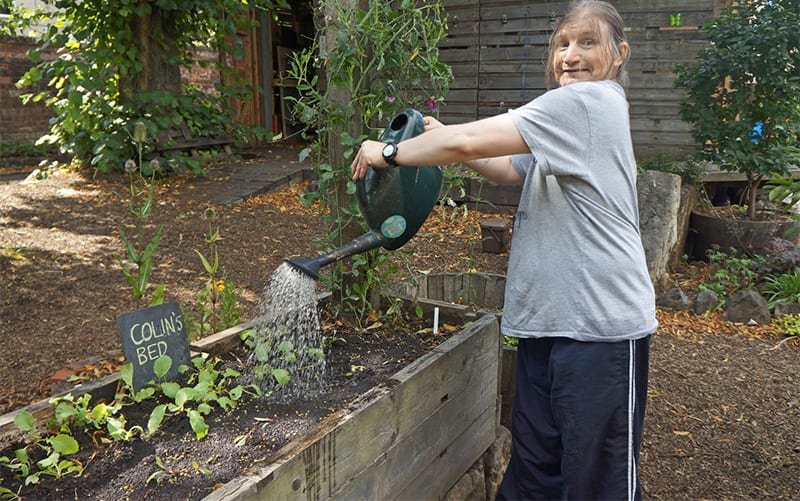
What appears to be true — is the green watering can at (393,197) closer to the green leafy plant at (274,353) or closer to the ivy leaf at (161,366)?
the green leafy plant at (274,353)

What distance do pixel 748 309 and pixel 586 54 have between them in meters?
3.47

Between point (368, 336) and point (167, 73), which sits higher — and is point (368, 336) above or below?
below

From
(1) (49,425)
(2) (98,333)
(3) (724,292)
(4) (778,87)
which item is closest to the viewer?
(1) (49,425)

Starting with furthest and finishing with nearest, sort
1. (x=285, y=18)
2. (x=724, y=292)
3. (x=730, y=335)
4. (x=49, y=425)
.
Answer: (x=285, y=18), (x=724, y=292), (x=730, y=335), (x=49, y=425)

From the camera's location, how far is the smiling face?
Result: 1761 millimetres

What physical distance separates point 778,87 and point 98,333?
5.40 meters

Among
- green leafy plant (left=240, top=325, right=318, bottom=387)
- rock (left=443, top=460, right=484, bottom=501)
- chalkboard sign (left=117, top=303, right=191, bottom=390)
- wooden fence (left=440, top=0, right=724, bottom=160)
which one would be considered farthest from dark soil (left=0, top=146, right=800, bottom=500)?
wooden fence (left=440, top=0, right=724, bottom=160)

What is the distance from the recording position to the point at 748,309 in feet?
14.9

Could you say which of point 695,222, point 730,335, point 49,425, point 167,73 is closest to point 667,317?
point 730,335

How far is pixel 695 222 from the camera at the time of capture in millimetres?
5941

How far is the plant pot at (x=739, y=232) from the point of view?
5.54 meters

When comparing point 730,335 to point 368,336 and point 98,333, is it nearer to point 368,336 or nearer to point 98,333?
point 368,336

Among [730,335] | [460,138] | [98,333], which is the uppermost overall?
[460,138]

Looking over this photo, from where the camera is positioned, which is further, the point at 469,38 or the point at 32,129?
the point at 32,129
